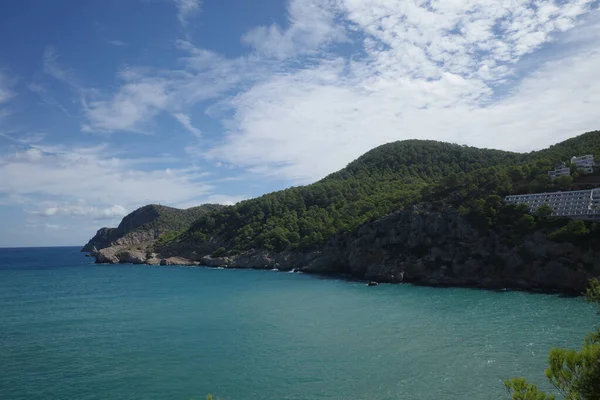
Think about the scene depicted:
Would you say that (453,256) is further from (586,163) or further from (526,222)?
(586,163)

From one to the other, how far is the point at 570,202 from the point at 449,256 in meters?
19.2

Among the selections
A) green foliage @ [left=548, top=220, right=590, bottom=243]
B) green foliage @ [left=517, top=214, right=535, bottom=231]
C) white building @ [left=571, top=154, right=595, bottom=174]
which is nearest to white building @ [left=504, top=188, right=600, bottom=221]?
green foliage @ [left=548, top=220, right=590, bottom=243]

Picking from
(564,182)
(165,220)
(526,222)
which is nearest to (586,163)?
(564,182)

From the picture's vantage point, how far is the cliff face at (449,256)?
176ft

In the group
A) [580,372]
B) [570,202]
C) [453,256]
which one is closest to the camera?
[580,372]

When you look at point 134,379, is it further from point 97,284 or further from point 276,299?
point 97,284

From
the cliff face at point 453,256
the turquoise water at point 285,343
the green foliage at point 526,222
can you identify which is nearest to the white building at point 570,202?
the green foliage at point 526,222

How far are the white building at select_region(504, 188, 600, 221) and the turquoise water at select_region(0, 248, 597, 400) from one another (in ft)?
52.4

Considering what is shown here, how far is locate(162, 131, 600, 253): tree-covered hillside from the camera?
75250 millimetres

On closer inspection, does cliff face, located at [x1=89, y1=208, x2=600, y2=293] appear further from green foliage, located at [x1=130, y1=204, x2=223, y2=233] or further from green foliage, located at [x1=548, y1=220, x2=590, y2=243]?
green foliage, located at [x1=130, y1=204, x2=223, y2=233]

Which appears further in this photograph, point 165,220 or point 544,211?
point 165,220

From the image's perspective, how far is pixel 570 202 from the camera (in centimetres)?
5944

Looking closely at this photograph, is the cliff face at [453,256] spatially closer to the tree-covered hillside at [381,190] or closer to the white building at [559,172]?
the tree-covered hillside at [381,190]

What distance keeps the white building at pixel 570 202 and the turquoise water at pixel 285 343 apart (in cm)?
1598
